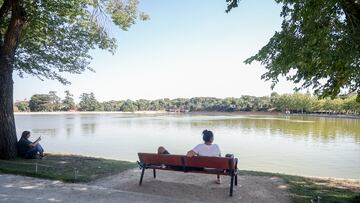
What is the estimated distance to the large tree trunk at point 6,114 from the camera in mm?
9953

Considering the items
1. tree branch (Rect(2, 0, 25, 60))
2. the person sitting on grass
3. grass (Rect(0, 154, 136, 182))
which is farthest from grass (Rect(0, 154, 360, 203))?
tree branch (Rect(2, 0, 25, 60))

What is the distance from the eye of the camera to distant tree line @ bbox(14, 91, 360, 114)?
10338 centimetres

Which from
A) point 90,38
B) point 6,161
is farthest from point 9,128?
point 90,38

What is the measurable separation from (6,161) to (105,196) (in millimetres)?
4666

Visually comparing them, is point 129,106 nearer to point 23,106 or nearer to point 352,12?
point 23,106

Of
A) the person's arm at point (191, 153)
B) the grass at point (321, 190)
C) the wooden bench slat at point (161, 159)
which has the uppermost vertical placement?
the person's arm at point (191, 153)

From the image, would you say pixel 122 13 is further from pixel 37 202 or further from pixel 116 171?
pixel 37 202

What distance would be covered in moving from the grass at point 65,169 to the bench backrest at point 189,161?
5.01 feet

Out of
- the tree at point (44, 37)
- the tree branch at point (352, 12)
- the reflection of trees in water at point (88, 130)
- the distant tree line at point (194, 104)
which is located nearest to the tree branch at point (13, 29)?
the tree at point (44, 37)

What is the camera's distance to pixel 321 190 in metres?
6.75

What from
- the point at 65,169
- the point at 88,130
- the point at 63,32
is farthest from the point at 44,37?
the point at 88,130

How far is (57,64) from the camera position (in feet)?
45.3

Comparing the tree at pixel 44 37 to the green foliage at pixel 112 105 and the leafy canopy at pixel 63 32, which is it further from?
the green foliage at pixel 112 105

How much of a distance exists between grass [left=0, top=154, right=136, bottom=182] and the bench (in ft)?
4.94
